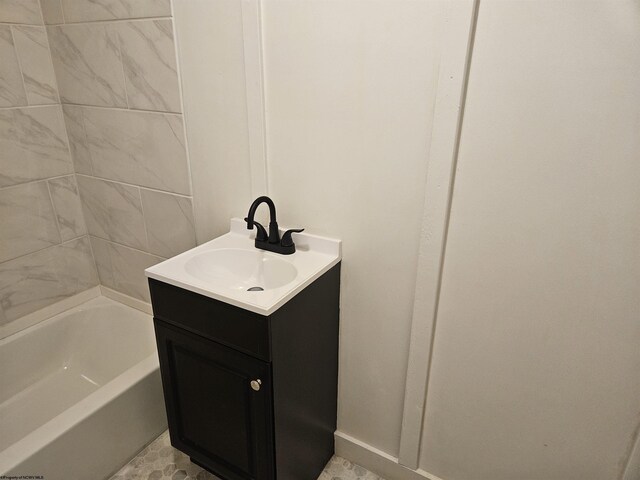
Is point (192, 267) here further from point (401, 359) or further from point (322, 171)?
point (401, 359)

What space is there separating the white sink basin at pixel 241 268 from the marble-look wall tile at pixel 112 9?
0.81 meters

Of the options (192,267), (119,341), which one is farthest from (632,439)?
(119,341)

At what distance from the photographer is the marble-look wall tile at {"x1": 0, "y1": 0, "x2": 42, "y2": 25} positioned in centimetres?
155

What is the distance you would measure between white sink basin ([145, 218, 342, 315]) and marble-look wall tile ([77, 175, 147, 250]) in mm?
545

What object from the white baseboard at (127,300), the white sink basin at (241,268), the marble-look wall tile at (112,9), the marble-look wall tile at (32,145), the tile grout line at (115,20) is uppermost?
the marble-look wall tile at (112,9)

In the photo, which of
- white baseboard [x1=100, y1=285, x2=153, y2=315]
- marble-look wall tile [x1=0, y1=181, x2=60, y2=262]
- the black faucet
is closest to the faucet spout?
the black faucet

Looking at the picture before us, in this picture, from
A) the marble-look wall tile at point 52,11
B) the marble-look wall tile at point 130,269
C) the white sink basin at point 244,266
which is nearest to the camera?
the white sink basin at point 244,266

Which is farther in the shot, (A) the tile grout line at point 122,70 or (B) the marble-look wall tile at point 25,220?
(B) the marble-look wall tile at point 25,220

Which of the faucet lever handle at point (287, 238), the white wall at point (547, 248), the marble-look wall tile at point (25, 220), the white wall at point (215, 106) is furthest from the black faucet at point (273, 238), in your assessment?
the marble-look wall tile at point (25, 220)

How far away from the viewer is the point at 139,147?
5.41 ft

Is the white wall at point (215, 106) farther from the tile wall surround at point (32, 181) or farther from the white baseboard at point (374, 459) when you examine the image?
the white baseboard at point (374, 459)

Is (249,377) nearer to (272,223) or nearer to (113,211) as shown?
(272,223)

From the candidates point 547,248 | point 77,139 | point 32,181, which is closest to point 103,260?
point 32,181

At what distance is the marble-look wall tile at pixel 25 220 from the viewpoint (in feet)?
5.57
